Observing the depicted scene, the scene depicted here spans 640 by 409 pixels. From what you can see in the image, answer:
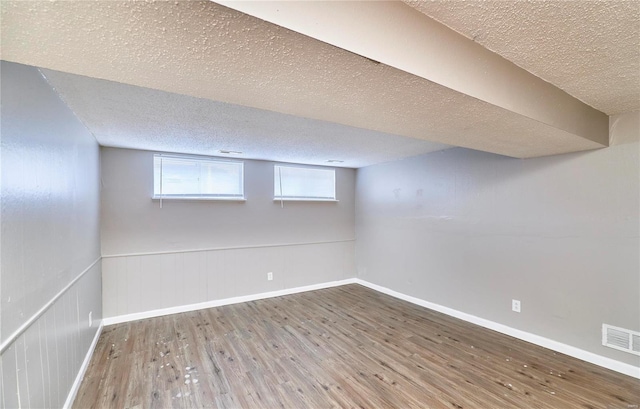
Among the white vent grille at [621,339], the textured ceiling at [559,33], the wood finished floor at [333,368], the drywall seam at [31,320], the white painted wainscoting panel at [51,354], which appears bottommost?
the wood finished floor at [333,368]

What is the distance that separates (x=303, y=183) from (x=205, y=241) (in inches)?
72.0

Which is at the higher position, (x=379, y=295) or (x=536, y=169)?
(x=536, y=169)

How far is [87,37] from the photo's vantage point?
855 millimetres

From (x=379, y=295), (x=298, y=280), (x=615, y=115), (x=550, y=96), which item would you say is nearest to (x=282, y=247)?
(x=298, y=280)

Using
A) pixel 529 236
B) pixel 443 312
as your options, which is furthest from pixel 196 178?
pixel 529 236

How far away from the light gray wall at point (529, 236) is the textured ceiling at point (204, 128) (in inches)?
27.0

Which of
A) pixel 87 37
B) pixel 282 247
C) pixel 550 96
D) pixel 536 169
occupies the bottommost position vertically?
pixel 282 247

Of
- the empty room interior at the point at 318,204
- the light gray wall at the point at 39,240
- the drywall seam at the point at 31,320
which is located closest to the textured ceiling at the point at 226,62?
the empty room interior at the point at 318,204

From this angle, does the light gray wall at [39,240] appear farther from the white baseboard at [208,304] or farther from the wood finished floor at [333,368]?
the white baseboard at [208,304]

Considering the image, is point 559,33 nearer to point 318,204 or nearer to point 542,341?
point 542,341

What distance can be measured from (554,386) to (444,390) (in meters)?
0.85

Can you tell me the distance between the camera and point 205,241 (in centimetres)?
386

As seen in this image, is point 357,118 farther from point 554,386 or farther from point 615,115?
point 554,386

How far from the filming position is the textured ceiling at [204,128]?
1837 mm
